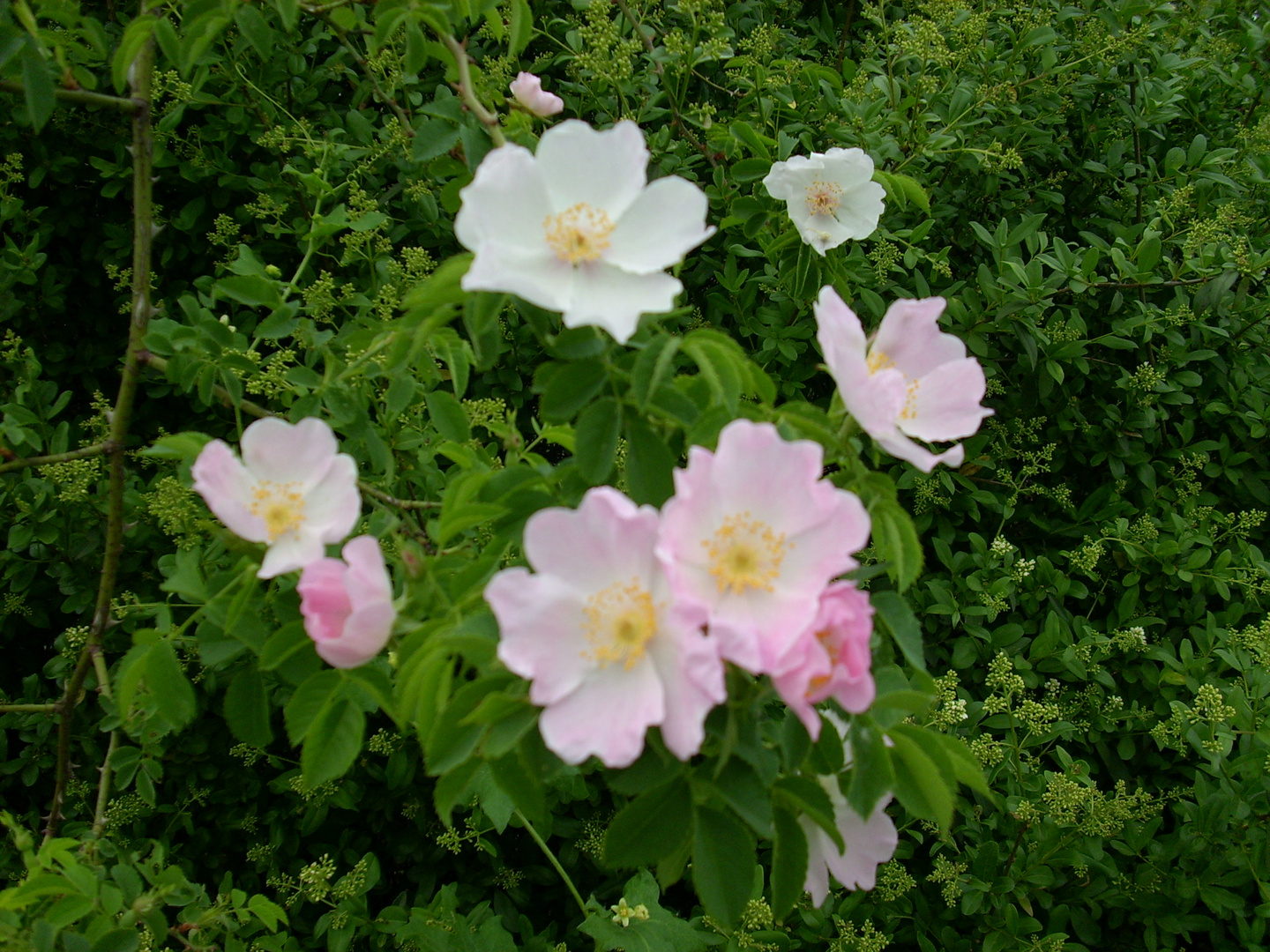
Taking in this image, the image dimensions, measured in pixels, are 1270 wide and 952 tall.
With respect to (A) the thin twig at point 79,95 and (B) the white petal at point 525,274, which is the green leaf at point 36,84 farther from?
(B) the white petal at point 525,274

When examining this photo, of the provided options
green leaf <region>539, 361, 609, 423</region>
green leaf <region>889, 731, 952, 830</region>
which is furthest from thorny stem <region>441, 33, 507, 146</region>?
green leaf <region>889, 731, 952, 830</region>

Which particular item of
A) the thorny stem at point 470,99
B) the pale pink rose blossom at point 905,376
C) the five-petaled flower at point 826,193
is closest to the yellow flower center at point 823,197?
the five-petaled flower at point 826,193

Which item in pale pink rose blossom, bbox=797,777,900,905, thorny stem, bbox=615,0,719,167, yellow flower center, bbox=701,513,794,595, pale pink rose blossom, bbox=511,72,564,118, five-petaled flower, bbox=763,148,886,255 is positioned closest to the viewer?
yellow flower center, bbox=701,513,794,595

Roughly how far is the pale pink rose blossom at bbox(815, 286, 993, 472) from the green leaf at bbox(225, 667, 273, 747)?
35.0 inches

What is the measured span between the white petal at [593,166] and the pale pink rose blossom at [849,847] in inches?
29.9

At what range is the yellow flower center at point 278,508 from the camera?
3.72 feet

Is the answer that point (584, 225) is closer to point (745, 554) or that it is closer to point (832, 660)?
point (745, 554)

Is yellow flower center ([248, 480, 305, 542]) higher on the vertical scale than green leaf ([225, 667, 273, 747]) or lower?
higher

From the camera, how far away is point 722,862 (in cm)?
93

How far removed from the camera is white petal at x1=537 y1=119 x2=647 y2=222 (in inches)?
40.6

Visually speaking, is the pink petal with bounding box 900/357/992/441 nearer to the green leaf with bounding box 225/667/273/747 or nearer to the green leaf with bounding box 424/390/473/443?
the green leaf with bounding box 424/390/473/443

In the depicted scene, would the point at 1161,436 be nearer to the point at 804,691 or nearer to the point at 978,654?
the point at 978,654

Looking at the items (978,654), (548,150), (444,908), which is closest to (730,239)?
(978,654)

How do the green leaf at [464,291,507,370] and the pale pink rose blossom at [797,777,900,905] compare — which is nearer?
the green leaf at [464,291,507,370]
